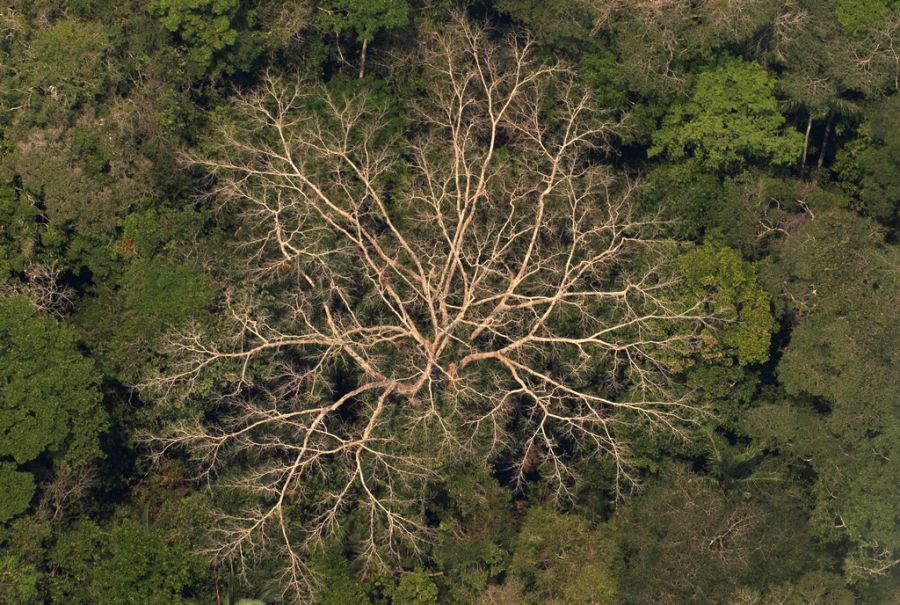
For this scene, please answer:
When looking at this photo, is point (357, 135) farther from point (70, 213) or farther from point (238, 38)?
point (70, 213)

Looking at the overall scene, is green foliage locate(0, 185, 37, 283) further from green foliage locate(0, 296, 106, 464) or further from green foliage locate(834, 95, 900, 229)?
green foliage locate(834, 95, 900, 229)

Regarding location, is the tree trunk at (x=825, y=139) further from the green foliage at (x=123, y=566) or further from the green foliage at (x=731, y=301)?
the green foliage at (x=123, y=566)

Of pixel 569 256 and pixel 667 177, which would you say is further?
pixel 667 177

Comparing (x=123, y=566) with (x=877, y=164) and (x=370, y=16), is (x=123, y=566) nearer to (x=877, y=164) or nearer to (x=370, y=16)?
(x=370, y=16)

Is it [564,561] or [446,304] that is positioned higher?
[446,304]

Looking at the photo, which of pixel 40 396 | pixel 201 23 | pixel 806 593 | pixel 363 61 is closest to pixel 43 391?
pixel 40 396

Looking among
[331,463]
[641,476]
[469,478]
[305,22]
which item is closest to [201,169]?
[305,22]
